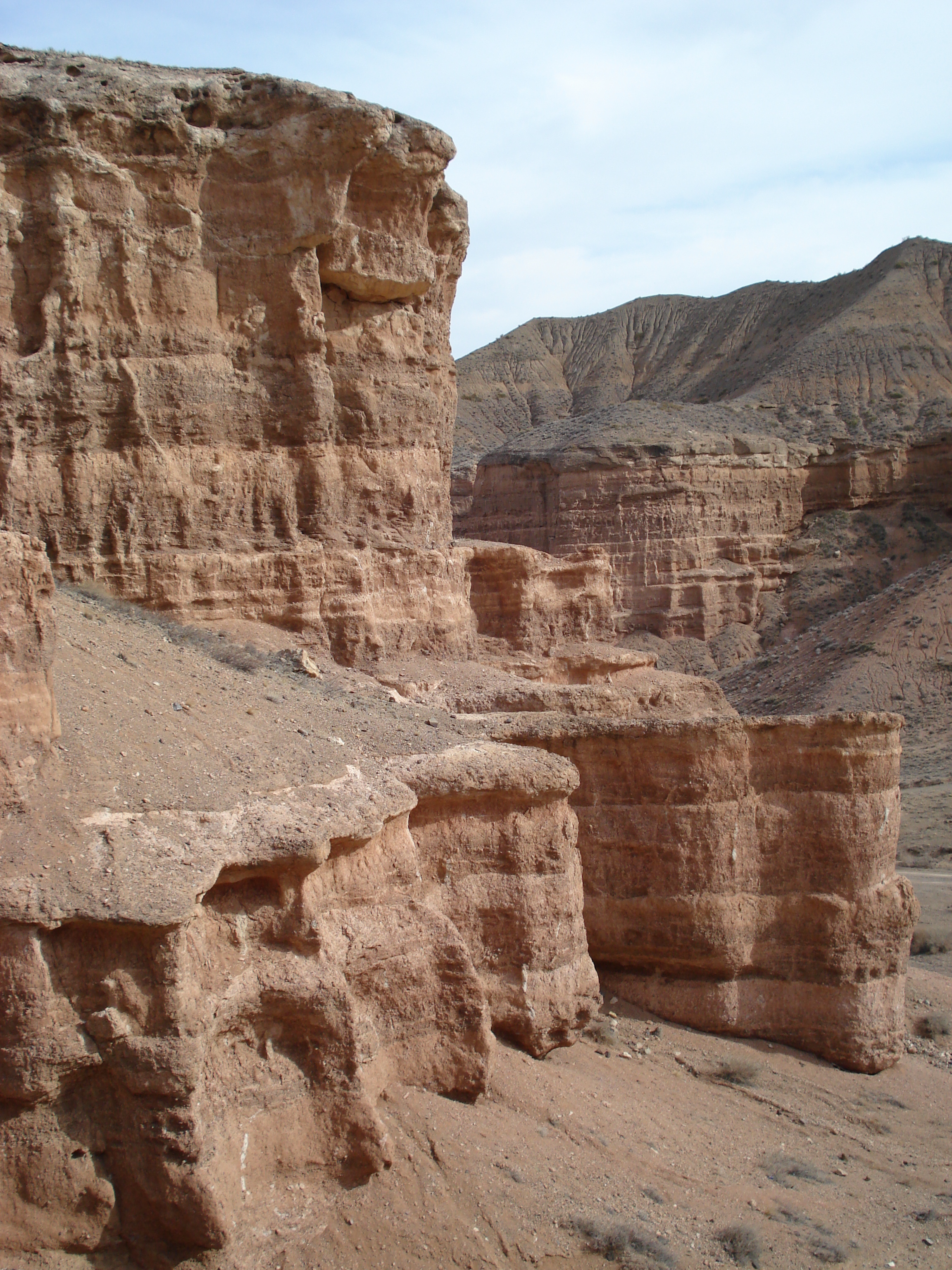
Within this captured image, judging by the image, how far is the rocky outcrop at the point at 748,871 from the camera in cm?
1049

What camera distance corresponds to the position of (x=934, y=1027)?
1251 centimetres

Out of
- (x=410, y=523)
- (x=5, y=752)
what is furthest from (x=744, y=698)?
(x=5, y=752)

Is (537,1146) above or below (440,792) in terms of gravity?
below

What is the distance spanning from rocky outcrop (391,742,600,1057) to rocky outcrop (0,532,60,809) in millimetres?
2808

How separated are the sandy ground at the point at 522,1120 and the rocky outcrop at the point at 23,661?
0.54 feet

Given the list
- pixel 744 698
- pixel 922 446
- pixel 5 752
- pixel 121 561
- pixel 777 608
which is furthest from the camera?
pixel 922 446

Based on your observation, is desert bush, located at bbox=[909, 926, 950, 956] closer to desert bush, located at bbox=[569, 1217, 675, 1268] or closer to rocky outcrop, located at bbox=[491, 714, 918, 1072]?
rocky outcrop, located at bbox=[491, 714, 918, 1072]

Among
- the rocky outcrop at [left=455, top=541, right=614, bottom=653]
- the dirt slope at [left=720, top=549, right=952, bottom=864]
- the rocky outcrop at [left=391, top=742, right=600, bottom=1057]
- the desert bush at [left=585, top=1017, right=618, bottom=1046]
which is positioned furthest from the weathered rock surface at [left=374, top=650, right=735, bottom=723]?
the dirt slope at [left=720, top=549, right=952, bottom=864]

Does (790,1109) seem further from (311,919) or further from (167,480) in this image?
(167,480)

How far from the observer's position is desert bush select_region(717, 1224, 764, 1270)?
24.5 feet

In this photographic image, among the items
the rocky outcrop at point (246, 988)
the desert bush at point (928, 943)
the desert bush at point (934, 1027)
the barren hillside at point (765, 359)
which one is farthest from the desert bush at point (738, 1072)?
the barren hillside at point (765, 359)

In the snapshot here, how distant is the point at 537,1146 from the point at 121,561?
7173 millimetres

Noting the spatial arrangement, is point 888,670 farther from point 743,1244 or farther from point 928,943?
point 743,1244

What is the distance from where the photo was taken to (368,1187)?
269 inches
